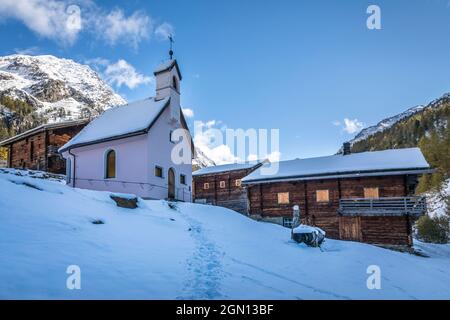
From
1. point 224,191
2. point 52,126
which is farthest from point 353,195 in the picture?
point 52,126

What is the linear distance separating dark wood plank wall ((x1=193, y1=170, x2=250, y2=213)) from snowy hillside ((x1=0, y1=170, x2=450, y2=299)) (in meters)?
24.1

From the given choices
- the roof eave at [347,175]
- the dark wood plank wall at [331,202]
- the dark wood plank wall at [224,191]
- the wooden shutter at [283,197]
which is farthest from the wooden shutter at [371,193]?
the dark wood plank wall at [224,191]

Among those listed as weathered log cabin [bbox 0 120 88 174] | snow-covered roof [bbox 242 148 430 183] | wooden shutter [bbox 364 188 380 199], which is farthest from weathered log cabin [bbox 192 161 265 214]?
weathered log cabin [bbox 0 120 88 174]

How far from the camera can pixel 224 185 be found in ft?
143

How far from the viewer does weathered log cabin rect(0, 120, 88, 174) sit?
102ft

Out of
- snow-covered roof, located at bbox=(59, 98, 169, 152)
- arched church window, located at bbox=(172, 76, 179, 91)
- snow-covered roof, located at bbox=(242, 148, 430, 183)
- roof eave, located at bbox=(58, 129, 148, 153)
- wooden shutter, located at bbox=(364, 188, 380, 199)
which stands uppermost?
arched church window, located at bbox=(172, 76, 179, 91)

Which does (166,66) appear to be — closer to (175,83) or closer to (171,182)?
(175,83)

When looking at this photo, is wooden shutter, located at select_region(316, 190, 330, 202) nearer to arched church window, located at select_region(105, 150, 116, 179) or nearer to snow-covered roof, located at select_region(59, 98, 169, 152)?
snow-covered roof, located at select_region(59, 98, 169, 152)

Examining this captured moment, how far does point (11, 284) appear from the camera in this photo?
5668 mm

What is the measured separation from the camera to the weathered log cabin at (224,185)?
4206 cm

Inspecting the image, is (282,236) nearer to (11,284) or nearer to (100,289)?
(100,289)

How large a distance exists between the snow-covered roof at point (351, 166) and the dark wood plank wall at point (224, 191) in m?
10.1

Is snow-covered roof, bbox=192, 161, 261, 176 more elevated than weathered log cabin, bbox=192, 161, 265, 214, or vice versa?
snow-covered roof, bbox=192, 161, 261, 176

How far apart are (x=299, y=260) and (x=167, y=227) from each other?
19.4ft
